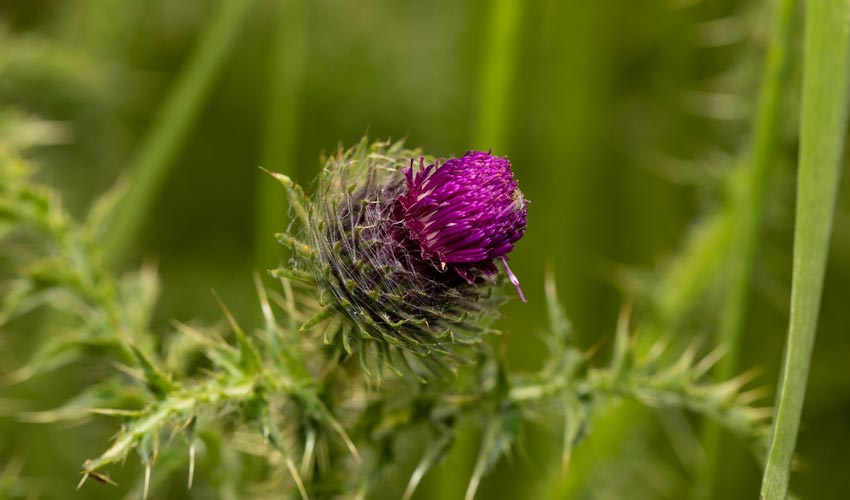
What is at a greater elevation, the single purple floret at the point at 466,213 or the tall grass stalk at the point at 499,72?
the tall grass stalk at the point at 499,72

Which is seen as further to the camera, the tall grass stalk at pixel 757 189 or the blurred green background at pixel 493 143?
the blurred green background at pixel 493 143

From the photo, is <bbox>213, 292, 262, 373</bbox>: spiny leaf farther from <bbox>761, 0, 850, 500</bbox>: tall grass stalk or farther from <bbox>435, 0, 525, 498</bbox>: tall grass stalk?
<bbox>435, 0, 525, 498</bbox>: tall grass stalk

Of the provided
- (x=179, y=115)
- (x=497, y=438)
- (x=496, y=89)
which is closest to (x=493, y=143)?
(x=496, y=89)

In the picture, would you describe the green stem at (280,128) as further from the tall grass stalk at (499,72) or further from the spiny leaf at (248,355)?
the spiny leaf at (248,355)

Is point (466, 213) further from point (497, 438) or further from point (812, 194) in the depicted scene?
point (812, 194)

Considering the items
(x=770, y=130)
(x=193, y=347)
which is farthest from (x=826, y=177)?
(x=193, y=347)

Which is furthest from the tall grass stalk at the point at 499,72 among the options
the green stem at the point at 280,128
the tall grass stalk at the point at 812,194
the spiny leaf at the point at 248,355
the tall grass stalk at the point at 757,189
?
the spiny leaf at the point at 248,355
